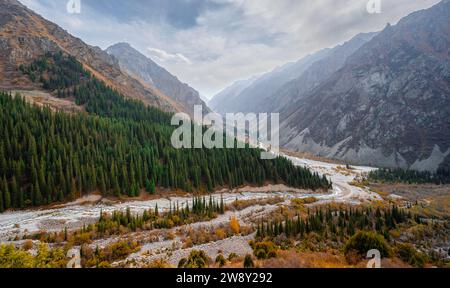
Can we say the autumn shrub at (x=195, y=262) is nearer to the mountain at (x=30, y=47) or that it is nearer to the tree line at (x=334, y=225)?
the tree line at (x=334, y=225)

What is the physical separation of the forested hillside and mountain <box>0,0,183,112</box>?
6850 cm

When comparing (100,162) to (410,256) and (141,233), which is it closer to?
(141,233)

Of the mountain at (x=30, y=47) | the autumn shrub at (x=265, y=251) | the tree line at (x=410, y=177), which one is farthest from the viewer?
the mountain at (x=30, y=47)

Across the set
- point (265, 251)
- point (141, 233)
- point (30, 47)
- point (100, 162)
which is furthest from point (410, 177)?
point (30, 47)

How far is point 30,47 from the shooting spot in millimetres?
139625

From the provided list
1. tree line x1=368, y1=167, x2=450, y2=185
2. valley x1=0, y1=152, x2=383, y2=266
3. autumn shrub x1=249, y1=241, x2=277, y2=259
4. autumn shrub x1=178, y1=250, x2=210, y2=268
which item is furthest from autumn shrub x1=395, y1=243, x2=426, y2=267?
tree line x1=368, y1=167, x2=450, y2=185

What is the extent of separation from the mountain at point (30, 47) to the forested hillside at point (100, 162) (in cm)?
6850

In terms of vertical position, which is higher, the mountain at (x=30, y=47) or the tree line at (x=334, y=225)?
the mountain at (x=30, y=47)

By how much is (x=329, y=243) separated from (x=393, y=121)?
18180cm

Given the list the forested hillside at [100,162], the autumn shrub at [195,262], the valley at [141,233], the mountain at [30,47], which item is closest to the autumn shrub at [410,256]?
the valley at [141,233]

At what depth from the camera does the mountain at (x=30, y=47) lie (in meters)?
121

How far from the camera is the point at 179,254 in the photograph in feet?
78.7

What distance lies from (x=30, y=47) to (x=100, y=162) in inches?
5010
